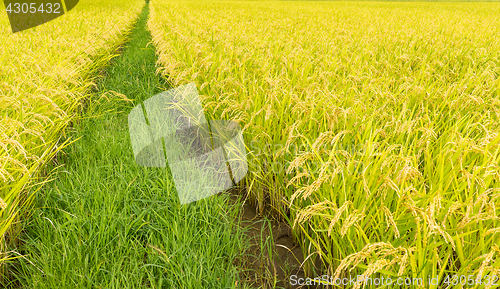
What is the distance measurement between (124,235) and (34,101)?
134cm

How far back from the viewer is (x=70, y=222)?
6.09 feet

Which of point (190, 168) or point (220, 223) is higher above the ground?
point (190, 168)

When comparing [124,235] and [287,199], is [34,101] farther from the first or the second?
[287,199]

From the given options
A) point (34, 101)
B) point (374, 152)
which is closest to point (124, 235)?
point (34, 101)

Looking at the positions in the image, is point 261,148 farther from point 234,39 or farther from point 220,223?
point 234,39

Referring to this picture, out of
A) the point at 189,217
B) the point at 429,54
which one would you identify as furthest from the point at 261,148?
the point at 429,54

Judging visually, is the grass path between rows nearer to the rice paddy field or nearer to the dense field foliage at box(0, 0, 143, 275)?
the rice paddy field

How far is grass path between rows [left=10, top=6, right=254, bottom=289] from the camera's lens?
1.55 m

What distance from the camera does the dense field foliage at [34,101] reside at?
165 cm

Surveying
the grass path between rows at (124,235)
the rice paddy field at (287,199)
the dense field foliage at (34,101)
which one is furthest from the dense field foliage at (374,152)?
the dense field foliage at (34,101)

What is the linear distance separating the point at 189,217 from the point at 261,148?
25.6 inches

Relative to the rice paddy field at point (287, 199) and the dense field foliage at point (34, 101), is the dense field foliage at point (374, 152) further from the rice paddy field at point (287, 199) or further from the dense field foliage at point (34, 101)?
the dense field foliage at point (34, 101)

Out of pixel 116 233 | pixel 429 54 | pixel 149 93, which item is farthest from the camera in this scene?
pixel 149 93

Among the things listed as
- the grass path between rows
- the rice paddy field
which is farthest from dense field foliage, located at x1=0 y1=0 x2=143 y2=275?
the grass path between rows
